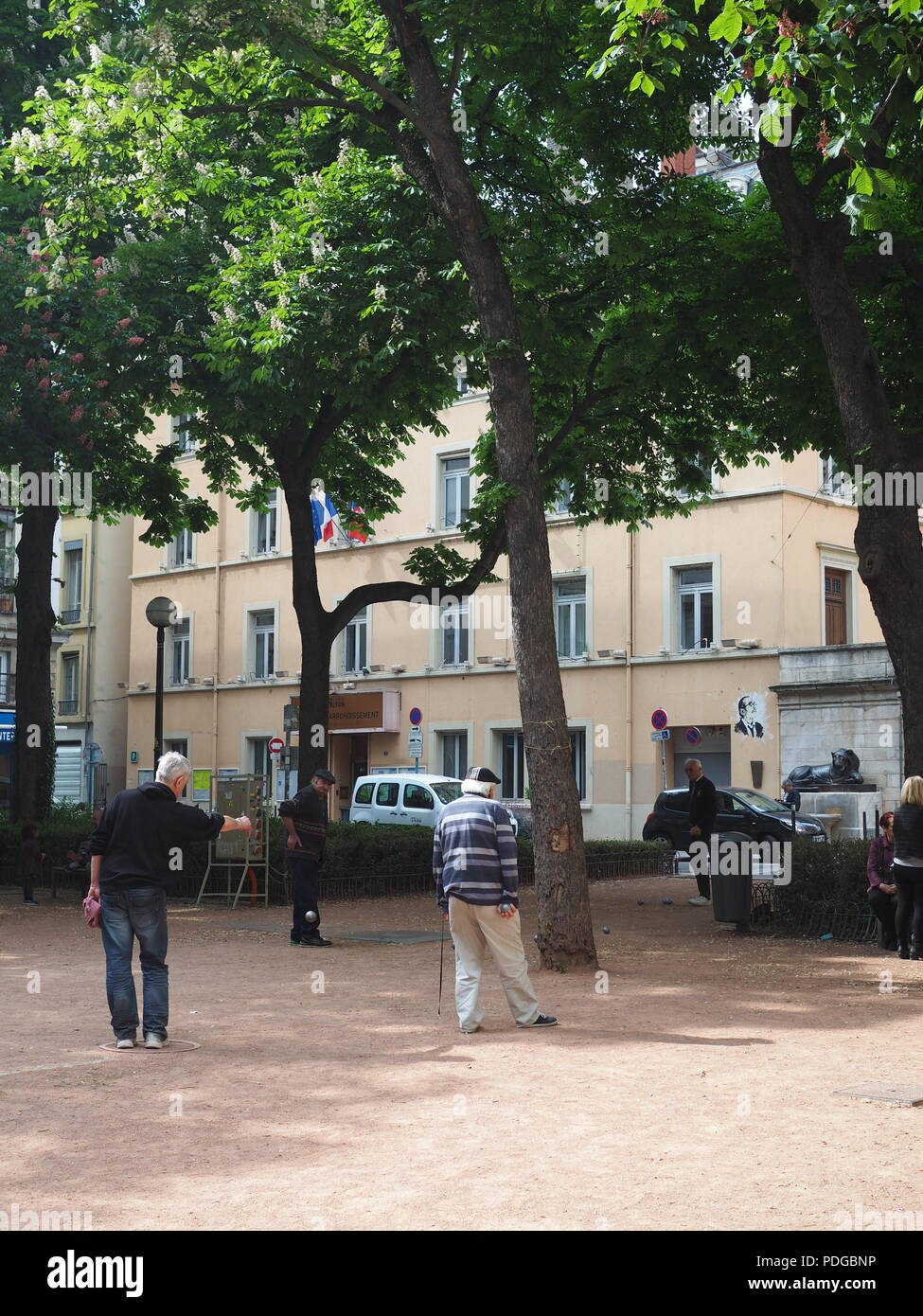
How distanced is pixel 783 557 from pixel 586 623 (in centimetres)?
592

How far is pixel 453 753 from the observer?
42.4 meters

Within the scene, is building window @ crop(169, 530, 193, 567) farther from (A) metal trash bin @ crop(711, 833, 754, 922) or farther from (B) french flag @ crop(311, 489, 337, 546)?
(A) metal trash bin @ crop(711, 833, 754, 922)

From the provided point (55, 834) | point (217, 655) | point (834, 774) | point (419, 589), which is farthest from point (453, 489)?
point (55, 834)

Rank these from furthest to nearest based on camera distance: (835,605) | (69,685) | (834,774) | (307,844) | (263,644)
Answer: (69,685) → (263,644) → (835,605) → (834,774) → (307,844)

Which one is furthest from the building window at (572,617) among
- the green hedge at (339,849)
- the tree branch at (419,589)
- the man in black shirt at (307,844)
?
the man in black shirt at (307,844)

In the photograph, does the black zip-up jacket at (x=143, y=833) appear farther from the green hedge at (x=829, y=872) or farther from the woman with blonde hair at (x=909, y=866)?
the green hedge at (x=829, y=872)

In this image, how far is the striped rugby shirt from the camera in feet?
35.5

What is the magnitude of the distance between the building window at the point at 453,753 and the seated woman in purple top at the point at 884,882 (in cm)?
2662

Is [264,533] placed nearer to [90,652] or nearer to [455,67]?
[90,652]

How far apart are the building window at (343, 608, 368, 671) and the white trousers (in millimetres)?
33642

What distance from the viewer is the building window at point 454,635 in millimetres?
41812

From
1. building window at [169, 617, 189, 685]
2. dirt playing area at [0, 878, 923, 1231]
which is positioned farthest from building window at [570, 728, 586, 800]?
dirt playing area at [0, 878, 923, 1231]

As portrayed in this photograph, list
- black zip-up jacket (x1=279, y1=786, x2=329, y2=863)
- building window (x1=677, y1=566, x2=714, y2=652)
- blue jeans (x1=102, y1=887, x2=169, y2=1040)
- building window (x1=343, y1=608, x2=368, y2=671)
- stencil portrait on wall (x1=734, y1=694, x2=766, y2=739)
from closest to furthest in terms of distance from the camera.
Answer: blue jeans (x1=102, y1=887, x2=169, y2=1040), black zip-up jacket (x1=279, y1=786, x2=329, y2=863), stencil portrait on wall (x1=734, y1=694, x2=766, y2=739), building window (x1=677, y1=566, x2=714, y2=652), building window (x1=343, y1=608, x2=368, y2=671)

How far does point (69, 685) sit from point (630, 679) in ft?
78.5
